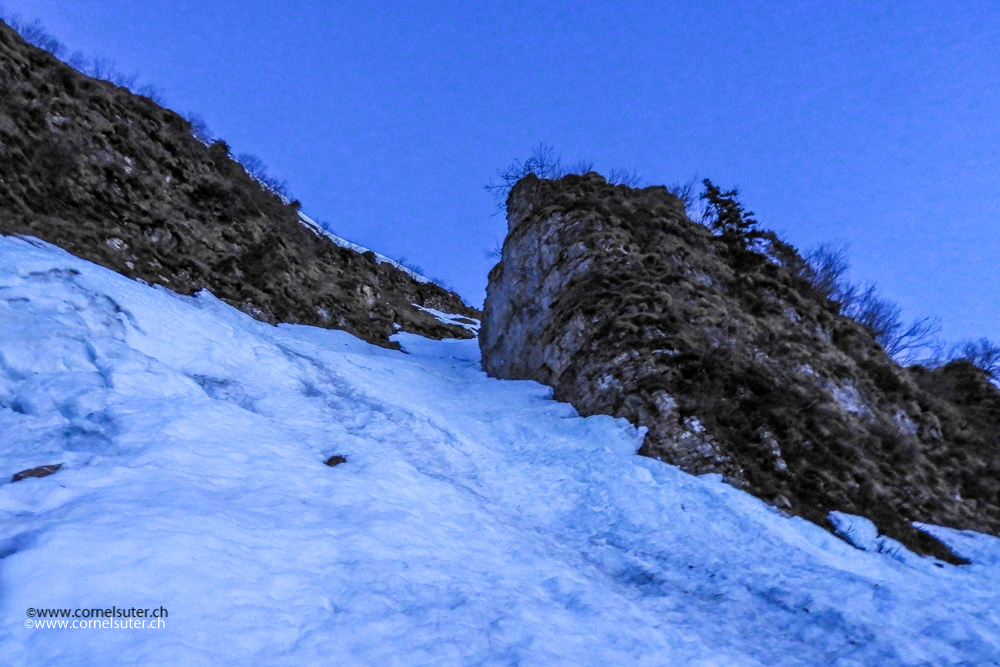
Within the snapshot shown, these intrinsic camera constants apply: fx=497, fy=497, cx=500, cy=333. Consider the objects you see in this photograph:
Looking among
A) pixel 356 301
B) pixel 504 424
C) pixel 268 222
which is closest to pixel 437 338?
pixel 356 301

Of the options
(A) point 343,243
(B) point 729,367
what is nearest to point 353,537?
(B) point 729,367

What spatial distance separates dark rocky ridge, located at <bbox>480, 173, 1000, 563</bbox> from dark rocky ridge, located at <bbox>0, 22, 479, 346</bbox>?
8713 mm

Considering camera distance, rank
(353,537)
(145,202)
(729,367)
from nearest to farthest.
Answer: (353,537) → (729,367) → (145,202)

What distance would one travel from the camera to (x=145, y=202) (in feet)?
58.8

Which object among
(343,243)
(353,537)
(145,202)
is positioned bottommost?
(353,537)

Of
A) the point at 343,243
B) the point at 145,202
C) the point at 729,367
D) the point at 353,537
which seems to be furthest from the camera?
the point at 343,243

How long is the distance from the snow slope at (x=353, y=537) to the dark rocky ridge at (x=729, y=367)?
1268 mm

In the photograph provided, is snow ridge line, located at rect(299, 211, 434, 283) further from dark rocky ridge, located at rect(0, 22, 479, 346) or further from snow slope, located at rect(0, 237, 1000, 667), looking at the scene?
snow slope, located at rect(0, 237, 1000, 667)

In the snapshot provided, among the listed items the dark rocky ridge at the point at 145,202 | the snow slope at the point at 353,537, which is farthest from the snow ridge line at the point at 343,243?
the snow slope at the point at 353,537

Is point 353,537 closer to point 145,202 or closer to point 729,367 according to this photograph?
point 729,367

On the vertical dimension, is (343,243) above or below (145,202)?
above

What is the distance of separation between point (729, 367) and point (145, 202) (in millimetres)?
20291

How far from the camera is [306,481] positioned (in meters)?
7.11

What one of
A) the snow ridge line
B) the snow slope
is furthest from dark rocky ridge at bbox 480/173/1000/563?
the snow ridge line
